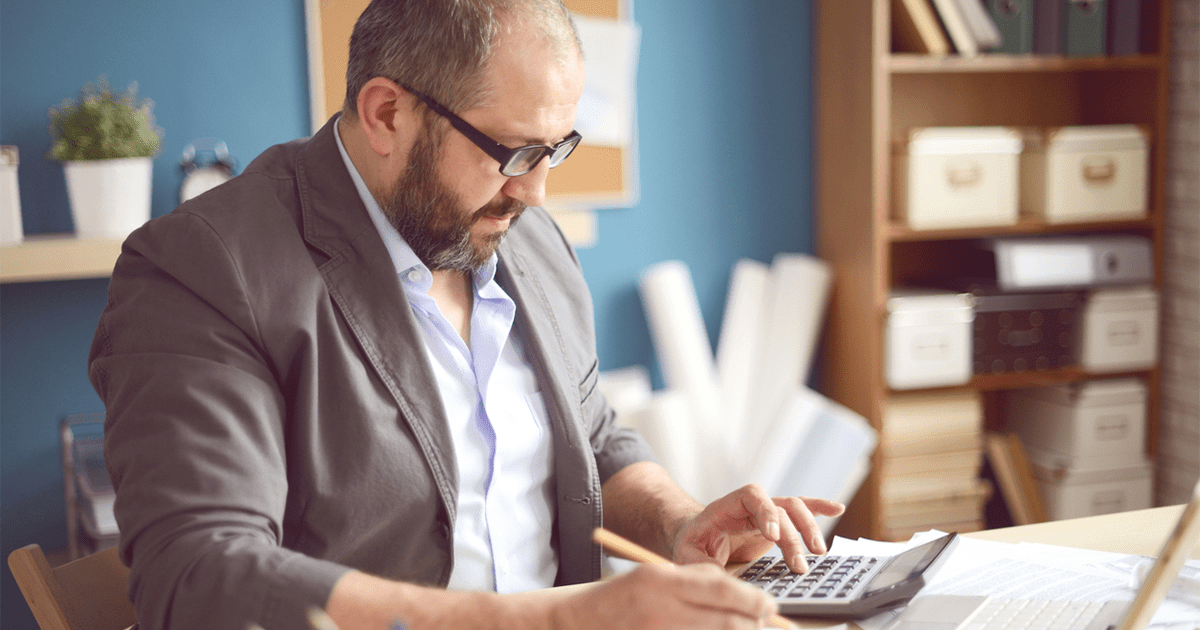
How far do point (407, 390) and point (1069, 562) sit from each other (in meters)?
0.81

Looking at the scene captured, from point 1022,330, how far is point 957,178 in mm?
491

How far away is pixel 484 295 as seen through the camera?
135 cm

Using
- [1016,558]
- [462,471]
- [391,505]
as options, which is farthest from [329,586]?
[1016,558]

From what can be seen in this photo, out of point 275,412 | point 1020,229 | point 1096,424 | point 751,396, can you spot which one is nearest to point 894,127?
point 1020,229

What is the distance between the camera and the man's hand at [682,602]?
80 cm

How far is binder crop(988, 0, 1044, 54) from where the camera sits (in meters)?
2.62

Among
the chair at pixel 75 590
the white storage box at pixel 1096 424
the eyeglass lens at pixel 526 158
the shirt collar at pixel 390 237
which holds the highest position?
the eyeglass lens at pixel 526 158

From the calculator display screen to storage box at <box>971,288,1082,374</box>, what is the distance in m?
1.74

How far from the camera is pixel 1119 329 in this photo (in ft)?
9.23

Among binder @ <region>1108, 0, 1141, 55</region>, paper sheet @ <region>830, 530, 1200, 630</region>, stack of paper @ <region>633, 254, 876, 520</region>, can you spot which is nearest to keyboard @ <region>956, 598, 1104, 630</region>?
paper sheet @ <region>830, 530, 1200, 630</region>

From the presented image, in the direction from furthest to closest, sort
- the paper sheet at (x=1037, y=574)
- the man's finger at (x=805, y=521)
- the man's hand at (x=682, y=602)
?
the man's finger at (x=805, y=521) → the paper sheet at (x=1037, y=574) → the man's hand at (x=682, y=602)

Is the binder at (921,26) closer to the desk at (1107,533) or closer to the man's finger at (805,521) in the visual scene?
the desk at (1107,533)

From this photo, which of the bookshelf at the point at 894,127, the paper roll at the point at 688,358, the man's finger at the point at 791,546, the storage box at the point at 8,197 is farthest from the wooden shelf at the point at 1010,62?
the storage box at the point at 8,197

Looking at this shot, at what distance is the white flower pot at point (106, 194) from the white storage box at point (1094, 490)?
→ 261cm
